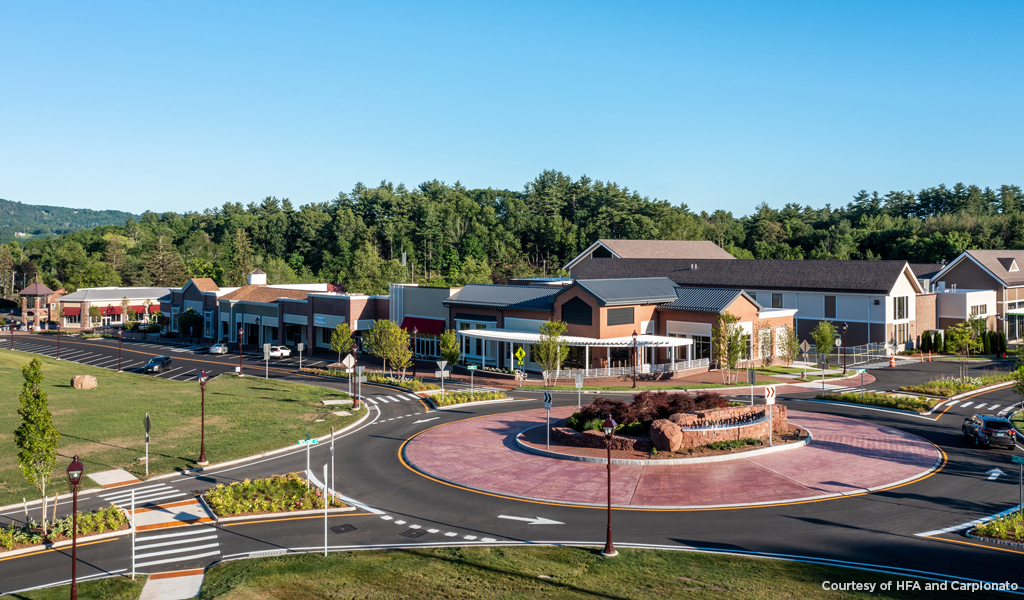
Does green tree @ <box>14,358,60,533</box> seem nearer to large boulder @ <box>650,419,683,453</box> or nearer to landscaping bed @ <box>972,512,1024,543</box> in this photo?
large boulder @ <box>650,419,683,453</box>

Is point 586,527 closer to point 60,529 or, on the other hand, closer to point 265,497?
point 265,497

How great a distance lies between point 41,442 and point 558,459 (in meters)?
18.6

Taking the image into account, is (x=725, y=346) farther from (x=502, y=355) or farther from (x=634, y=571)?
(x=634, y=571)

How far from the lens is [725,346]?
52219 mm

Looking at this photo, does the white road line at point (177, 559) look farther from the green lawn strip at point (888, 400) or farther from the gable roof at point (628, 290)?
the gable roof at point (628, 290)

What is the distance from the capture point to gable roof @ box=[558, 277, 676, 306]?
56406mm

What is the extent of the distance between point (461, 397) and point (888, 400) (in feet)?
85.3

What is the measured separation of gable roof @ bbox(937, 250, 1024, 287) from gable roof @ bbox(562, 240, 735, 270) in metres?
25.1

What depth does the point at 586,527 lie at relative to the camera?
2136 centimetres

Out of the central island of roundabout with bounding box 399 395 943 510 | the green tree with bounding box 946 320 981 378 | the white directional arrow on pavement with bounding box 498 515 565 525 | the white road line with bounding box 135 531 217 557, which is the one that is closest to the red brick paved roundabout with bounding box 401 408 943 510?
the central island of roundabout with bounding box 399 395 943 510

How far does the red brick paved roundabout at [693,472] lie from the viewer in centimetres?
2445

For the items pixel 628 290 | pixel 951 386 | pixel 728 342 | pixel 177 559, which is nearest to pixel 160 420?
pixel 177 559

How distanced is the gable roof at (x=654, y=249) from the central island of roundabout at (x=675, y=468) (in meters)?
56.2

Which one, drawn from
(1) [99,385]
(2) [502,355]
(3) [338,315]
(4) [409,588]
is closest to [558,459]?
(4) [409,588]
